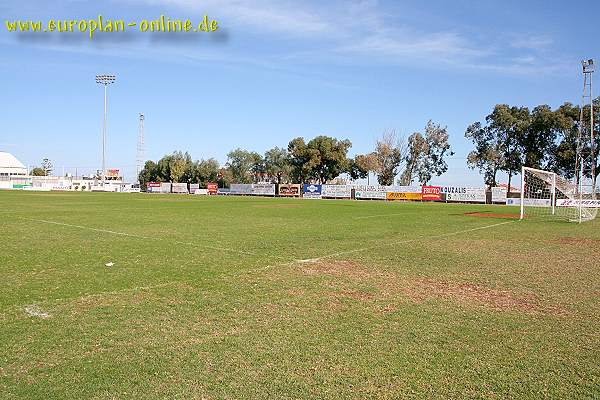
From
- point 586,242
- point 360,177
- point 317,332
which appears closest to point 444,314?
point 317,332

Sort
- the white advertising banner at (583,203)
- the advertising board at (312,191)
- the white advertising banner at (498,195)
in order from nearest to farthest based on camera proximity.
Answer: the white advertising banner at (583,203)
the white advertising banner at (498,195)
the advertising board at (312,191)

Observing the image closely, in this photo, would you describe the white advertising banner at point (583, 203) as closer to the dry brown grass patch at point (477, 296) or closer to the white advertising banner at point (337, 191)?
the dry brown grass patch at point (477, 296)

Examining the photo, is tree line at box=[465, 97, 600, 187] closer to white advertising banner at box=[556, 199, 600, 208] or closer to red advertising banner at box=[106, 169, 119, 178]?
white advertising banner at box=[556, 199, 600, 208]

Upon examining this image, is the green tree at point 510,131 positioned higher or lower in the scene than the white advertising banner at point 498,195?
higher

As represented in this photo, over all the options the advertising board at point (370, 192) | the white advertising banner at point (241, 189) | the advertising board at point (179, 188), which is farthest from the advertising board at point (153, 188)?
the advertising board at point (370, 192)

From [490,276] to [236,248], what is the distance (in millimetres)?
6038

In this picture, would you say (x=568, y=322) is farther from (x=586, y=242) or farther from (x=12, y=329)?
(x=586, y=242)

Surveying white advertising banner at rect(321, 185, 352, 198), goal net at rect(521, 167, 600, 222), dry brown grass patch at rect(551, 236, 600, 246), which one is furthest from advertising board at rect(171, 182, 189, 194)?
dry brown grass patch at rect(551, 236, 600, 246)

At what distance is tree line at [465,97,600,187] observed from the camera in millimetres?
63750

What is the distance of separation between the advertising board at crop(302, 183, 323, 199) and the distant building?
4077 inches

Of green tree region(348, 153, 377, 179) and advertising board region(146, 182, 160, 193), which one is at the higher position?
green tree region(348, 153, 377, 179)

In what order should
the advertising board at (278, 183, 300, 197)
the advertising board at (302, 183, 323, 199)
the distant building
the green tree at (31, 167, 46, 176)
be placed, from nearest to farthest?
the advertising board at (302, 183, 323, 199), the advertising board at (278, 183, 300, 197), the distant building, the green tree at (31, 167, 46, 176)

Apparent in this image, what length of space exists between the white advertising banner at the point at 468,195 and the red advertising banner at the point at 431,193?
1324 millimetres

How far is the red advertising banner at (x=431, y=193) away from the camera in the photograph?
63.8 meters
